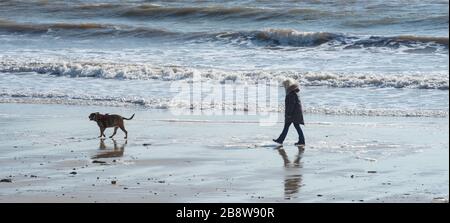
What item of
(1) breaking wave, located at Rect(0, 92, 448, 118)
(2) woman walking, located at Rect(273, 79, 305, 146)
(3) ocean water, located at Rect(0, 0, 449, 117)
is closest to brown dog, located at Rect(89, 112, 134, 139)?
(2) woman walking, located at Rect(273, 79, 305, 146)

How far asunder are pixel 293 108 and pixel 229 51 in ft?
42.2

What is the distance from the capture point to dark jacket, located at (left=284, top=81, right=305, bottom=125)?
15156 millimetres

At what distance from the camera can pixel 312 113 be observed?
18.2 m

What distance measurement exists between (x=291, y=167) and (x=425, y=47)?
1521cm

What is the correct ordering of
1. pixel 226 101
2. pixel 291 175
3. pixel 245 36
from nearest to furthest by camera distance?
pixel 291 175
pixel 226 101
pixel 245 36

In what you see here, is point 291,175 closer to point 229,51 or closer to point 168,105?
point 168,105

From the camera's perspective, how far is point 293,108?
15.3 meters

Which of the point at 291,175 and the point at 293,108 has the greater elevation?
the point at 293,108

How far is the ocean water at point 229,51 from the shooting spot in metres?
20.5

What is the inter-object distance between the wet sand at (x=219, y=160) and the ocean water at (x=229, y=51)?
7.04ft
